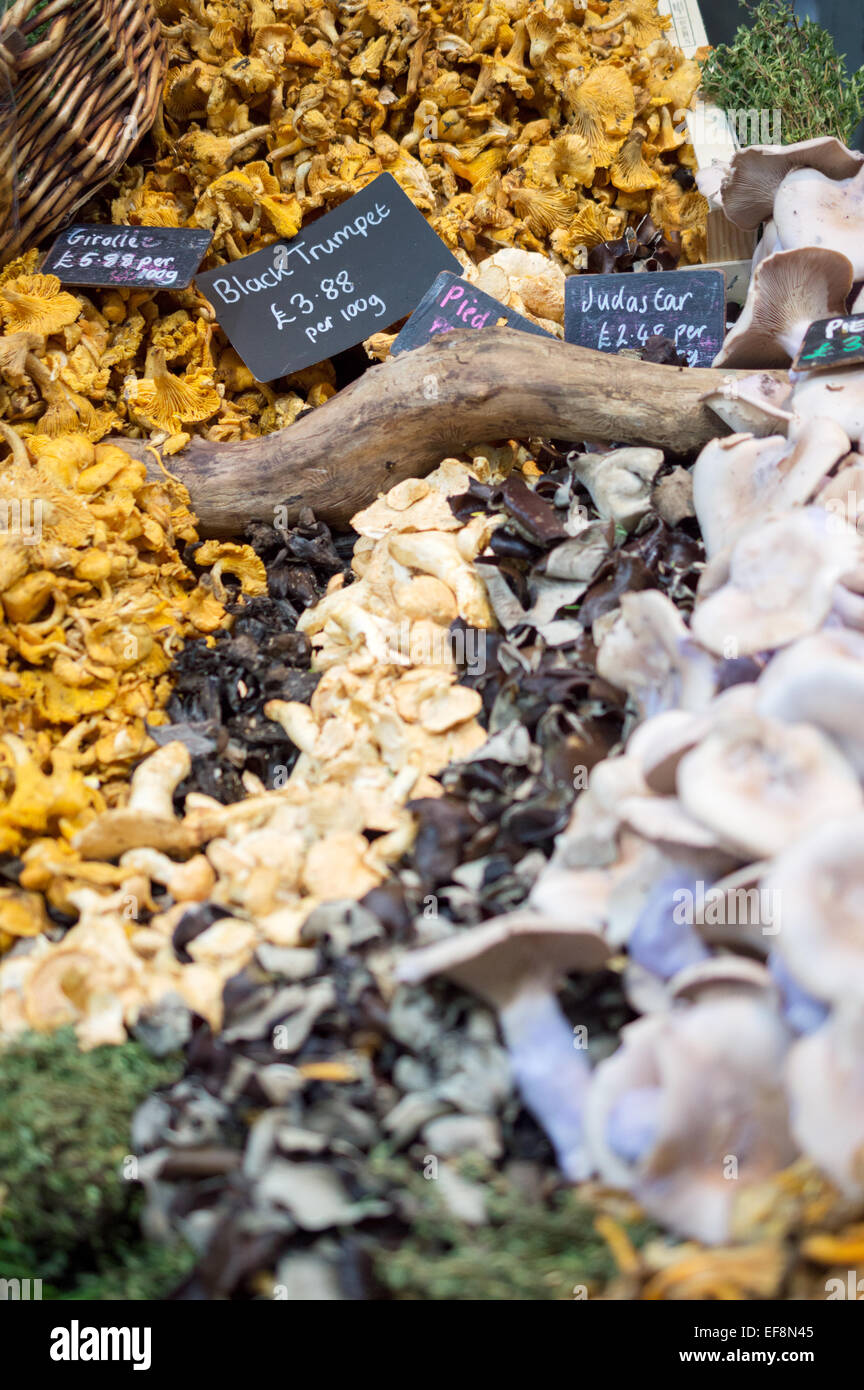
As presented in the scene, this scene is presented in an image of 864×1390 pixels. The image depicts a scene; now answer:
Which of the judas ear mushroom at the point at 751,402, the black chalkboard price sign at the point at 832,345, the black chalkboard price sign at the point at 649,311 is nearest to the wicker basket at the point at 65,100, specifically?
the black chalkboard price sign at the point at 649,311

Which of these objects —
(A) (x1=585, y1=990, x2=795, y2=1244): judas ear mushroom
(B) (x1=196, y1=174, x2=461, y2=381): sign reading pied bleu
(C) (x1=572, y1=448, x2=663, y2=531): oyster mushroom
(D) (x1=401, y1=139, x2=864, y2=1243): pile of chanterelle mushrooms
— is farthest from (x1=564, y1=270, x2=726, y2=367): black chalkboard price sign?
(A) (x1=585, y1=990, x2=795, y2=1244): judas ear mushroom

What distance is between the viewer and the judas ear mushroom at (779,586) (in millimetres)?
1176

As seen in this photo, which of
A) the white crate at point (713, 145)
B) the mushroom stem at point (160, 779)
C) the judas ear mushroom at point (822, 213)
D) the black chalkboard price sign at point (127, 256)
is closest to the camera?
the mushroom stem at point (160, 779)

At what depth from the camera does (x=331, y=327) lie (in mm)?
2275

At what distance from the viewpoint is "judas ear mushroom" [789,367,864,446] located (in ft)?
5.35

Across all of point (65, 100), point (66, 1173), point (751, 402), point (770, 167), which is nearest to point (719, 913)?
point (66, 1173)

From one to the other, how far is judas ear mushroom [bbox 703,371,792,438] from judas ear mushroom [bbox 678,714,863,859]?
970 mm

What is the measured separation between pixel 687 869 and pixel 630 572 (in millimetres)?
671

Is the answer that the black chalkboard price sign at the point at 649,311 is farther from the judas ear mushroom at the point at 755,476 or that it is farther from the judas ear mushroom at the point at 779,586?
the judas ear mushroom at the point at 779,586

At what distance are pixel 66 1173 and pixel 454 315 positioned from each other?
1851mm

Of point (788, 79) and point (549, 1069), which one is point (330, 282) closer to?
point (788, 79)

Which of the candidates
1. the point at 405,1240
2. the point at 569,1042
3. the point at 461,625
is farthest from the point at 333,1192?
the point at 461,625

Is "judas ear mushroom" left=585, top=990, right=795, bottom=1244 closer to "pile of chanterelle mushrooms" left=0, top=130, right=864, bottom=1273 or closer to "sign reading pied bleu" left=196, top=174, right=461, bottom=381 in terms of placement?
"pile of chanterelle mushrooms" left=0, top=130, right=864, bottom=1273
